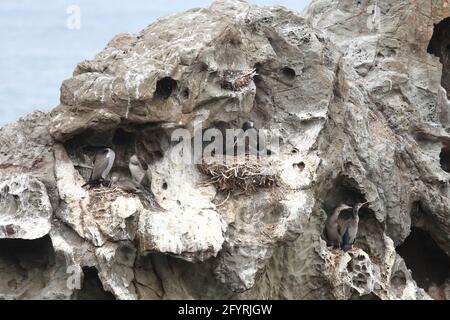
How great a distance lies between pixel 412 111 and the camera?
1877cm

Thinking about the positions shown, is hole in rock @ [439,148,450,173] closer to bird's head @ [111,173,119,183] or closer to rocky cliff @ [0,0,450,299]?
rocky cliff @ [0,0,450,299]

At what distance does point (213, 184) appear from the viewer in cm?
1496

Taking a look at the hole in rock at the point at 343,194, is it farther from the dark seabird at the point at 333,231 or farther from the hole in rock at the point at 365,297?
the hole in rock at the point at 365,297

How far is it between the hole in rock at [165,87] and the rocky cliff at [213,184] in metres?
0.02

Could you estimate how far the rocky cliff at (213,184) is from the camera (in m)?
14.1

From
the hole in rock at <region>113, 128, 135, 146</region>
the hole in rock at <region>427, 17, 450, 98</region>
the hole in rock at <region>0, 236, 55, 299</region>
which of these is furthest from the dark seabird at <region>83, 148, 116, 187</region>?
the hole in rock at <region>427, 17, 450, 98</region>

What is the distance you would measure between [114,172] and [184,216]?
1.53m

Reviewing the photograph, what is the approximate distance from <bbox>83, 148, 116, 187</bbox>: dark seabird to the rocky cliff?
0.63 ft

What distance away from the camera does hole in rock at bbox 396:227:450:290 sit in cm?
1906

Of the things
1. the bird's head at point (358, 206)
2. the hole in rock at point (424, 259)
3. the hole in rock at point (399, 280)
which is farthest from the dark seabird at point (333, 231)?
the hole in rock at point (424, 259)

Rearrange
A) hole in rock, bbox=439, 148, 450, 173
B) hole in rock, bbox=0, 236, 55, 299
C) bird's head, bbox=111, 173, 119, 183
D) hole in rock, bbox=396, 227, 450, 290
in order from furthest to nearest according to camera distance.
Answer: hole in rock, bbox=439, 148, 450, 173
hole in rock, bbox=396, 227, 450, 290
bird's head, bbox=111, 173, 119, 183
hole in rock, bbox=0, 236, 55, 299

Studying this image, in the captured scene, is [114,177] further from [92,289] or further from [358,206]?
[358,206]

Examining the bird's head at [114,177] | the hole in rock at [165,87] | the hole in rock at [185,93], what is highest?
the hole in rock at [165,87]

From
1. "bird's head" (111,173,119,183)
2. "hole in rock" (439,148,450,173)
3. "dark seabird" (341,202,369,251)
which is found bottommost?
"hole in rock" (439,148,450,173)
